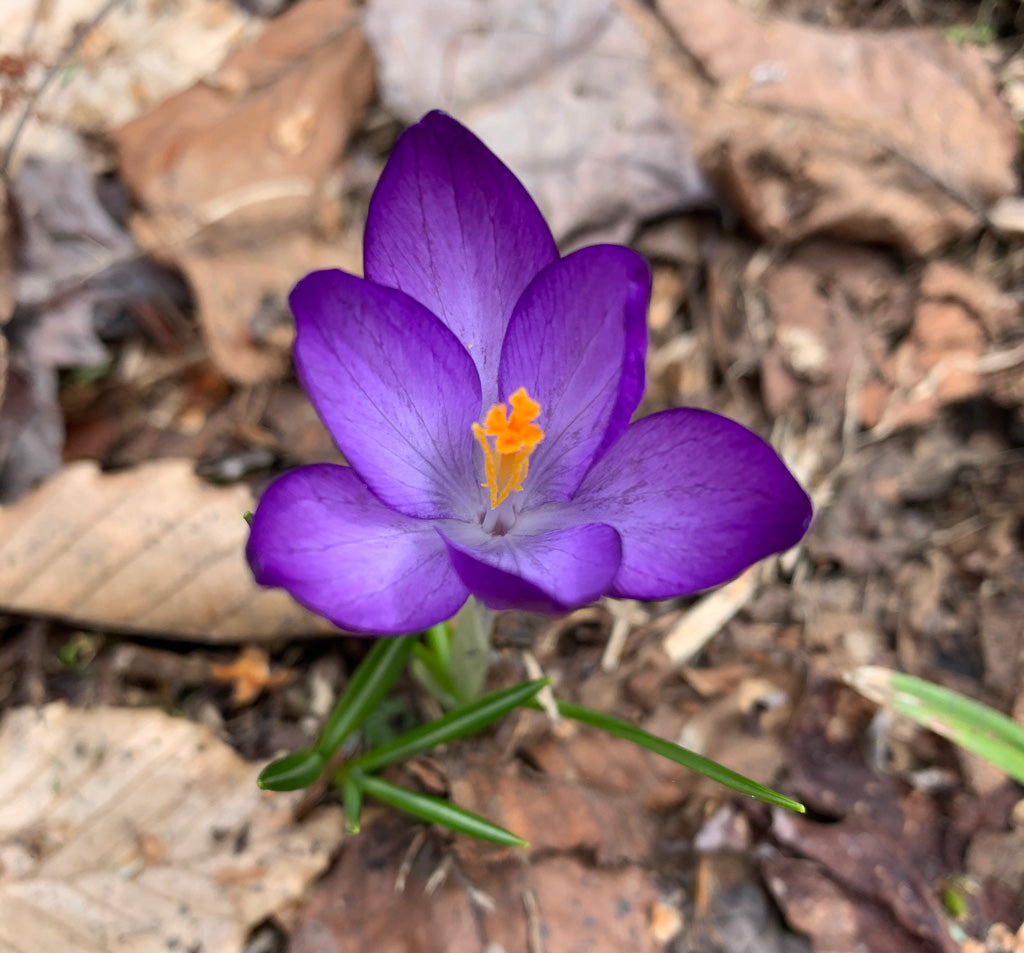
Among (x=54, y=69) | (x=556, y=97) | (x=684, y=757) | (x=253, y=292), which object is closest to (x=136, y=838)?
(x=684, y=757)

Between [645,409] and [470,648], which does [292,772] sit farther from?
[645,409]

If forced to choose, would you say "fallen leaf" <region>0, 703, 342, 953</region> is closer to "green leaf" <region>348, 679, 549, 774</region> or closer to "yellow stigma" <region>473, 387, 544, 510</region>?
"green leaf" <region>348, 679, 549, 774</region>

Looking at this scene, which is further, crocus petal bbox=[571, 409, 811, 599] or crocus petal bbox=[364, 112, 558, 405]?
crocus petal bbox=[364, 112, 558, 405]

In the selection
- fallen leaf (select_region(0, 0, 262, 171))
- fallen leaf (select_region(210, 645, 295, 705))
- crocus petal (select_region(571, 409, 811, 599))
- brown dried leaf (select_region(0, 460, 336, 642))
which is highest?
fallen leaf (select_region(0, 0, 262, 171))

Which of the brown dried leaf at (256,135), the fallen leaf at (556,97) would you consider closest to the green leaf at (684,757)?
the fallen leaf at (556,97)

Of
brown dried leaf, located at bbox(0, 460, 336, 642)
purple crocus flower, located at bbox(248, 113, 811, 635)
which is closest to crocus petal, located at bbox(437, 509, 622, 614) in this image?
purple crocus flower, located at bbox(248, 113, 811, 635)

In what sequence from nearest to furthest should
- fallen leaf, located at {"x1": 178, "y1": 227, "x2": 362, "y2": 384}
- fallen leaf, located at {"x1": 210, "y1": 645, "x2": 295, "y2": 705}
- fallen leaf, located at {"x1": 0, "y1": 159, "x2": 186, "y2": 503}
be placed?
fallen leaf, located at {"x1": 210, "y1": 645, "x2": 295, "y2": 705}, fallen leaf, located at {"x1": 0, "y1": 159, "x2": 186, "y2": 503}, fallen leaf, located at {"x1": 178, "y1": 227, "x2": 362, "y2": 384}
